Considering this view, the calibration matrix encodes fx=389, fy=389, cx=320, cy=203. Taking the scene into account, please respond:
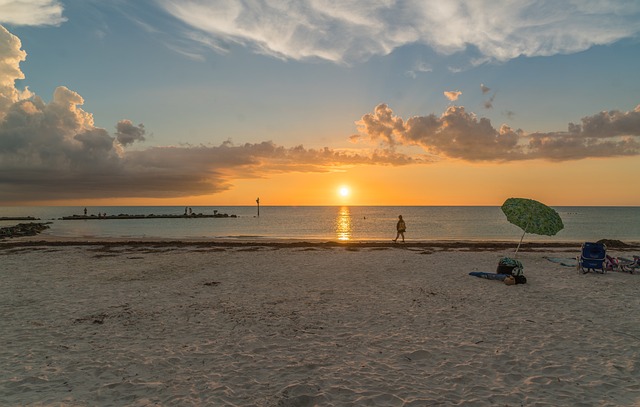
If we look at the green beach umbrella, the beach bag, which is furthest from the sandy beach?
the green beach umbrella

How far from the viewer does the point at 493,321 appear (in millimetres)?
9523

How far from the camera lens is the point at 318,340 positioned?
325 inches

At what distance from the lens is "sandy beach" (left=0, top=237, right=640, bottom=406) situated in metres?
5.98

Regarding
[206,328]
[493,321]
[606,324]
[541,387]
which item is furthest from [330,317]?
[606,324]

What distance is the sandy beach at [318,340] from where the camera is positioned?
236 inches

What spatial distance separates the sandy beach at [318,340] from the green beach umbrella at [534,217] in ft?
8.22

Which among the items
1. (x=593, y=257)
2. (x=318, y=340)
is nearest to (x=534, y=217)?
(x=593, y=257)

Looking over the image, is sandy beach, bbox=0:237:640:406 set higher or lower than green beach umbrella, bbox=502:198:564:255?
lower

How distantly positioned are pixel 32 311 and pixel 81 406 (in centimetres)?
637

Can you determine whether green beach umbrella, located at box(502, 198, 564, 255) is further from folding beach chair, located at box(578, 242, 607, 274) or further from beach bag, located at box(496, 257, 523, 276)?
beach bag, located at box(496, 257, 523, 276)

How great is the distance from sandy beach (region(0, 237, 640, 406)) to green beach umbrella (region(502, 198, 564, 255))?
2.50 m

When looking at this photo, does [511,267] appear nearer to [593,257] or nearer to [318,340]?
[593,257]

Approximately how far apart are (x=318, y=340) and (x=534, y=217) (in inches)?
522

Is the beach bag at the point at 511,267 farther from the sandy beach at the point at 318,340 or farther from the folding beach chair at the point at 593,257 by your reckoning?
the folding beach chair at the point at 593,257
